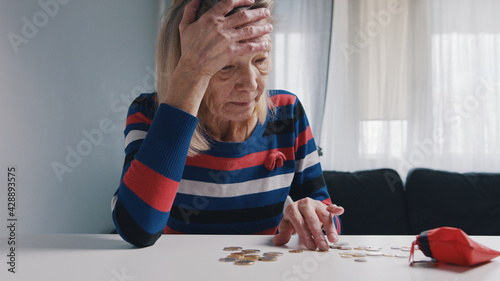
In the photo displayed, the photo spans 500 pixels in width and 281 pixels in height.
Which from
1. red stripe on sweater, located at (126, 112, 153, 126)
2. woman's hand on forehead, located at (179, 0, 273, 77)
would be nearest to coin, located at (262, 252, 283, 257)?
woman's hand on forehead, located at (179, 0, 273, 77)

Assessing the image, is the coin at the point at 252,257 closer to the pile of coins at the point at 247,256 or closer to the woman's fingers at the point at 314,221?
the pile of coins at the point at 247,256

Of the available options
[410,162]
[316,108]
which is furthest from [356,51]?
[410,162]

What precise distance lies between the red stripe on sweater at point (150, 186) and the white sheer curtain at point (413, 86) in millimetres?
2602

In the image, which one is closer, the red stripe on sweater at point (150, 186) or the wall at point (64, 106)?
the red stripe on sweater at point (150, 186)

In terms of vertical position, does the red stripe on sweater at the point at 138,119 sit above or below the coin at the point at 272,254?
above

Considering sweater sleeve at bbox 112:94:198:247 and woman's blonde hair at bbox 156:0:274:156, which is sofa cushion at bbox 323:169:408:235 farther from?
sweater sleeve at bbox 112:94:198:247

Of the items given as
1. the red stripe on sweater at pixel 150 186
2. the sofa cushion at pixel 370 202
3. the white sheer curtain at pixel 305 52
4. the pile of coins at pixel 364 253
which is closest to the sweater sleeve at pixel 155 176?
the red stripe on sweater at pixel 150 186

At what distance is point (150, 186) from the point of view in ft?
2.73

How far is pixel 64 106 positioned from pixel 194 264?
1.10 meters

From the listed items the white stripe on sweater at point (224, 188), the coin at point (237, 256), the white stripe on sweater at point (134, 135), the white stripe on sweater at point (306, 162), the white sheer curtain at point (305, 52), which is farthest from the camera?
the white sheer curtain at point (305, 52)

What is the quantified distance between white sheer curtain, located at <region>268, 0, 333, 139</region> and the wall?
4.30ft

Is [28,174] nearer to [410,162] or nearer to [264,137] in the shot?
[264,137]

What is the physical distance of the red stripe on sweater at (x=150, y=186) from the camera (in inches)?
32.8

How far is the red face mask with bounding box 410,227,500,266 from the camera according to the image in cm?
63
